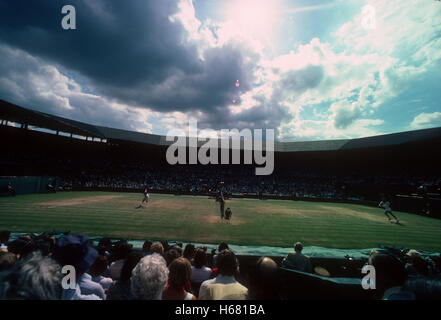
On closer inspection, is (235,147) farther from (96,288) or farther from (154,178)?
(96,288)

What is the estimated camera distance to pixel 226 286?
8.47 feet

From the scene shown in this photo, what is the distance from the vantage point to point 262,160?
46438 millimetres

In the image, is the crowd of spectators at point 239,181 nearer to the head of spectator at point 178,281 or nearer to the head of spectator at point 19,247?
the head of spectator at point 19,247

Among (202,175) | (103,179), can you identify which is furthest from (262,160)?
(103,179)

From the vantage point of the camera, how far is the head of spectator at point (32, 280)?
1.33 metres

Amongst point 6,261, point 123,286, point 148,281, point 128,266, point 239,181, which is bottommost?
point 123,286

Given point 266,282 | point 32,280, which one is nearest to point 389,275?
point 266,282

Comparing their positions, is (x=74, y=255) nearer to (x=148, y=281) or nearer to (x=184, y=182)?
(x=148, y=281)

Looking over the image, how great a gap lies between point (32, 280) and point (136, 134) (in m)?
44.8

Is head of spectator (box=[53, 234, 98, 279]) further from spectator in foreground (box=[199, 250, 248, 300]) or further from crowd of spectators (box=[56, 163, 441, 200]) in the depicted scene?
crowd of spectators (box=[56, 163, 441, 200])

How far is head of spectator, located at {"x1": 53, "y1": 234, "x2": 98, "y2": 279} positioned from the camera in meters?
2.04

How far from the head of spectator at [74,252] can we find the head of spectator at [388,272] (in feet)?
12.4

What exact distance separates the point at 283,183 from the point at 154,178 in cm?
2979
